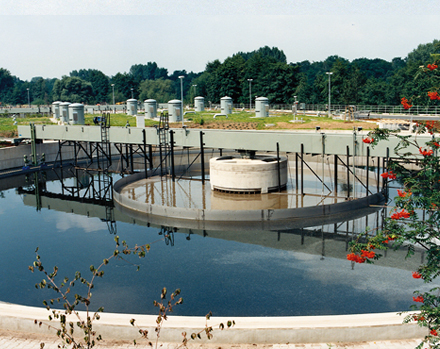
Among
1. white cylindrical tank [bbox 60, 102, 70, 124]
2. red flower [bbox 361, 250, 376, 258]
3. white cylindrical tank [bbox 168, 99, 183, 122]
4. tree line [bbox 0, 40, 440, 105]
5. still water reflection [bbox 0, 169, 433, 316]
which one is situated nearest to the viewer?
red flower [bbox 361, 250, 376, 258]

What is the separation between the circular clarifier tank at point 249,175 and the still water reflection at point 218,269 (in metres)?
7.27

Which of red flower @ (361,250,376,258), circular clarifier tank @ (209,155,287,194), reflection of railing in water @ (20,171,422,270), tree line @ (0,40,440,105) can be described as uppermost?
tree line @ (0,40,440,105)

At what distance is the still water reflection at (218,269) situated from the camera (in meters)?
19.5

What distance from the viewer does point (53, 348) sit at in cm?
1406

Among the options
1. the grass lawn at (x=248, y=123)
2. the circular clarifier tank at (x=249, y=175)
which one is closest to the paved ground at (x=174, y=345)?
the circular clarifier tank at (x=249, y=175)

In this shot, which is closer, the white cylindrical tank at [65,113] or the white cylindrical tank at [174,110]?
the white cylindrical tank at [174,110]

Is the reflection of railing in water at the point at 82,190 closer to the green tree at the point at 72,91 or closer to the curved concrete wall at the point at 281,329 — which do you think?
the curved concrete wall at the point at 281,329

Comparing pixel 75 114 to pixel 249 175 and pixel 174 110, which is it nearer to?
pixel 174 110

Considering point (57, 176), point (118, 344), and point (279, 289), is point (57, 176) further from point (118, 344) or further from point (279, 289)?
point (118, 344)

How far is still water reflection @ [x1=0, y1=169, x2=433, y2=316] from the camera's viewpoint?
19453mm

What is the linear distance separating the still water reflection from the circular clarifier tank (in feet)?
23.8

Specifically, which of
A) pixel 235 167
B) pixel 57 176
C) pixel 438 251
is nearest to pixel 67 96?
pixel 57 176

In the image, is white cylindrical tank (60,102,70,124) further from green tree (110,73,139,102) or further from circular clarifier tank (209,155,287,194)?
green tree (110,73,139,102)

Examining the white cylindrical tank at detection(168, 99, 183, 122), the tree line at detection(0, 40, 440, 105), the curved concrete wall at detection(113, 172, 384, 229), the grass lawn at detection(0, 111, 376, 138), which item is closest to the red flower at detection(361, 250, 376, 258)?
the curved concrete wall at detection(113, 172, 384, 229)
